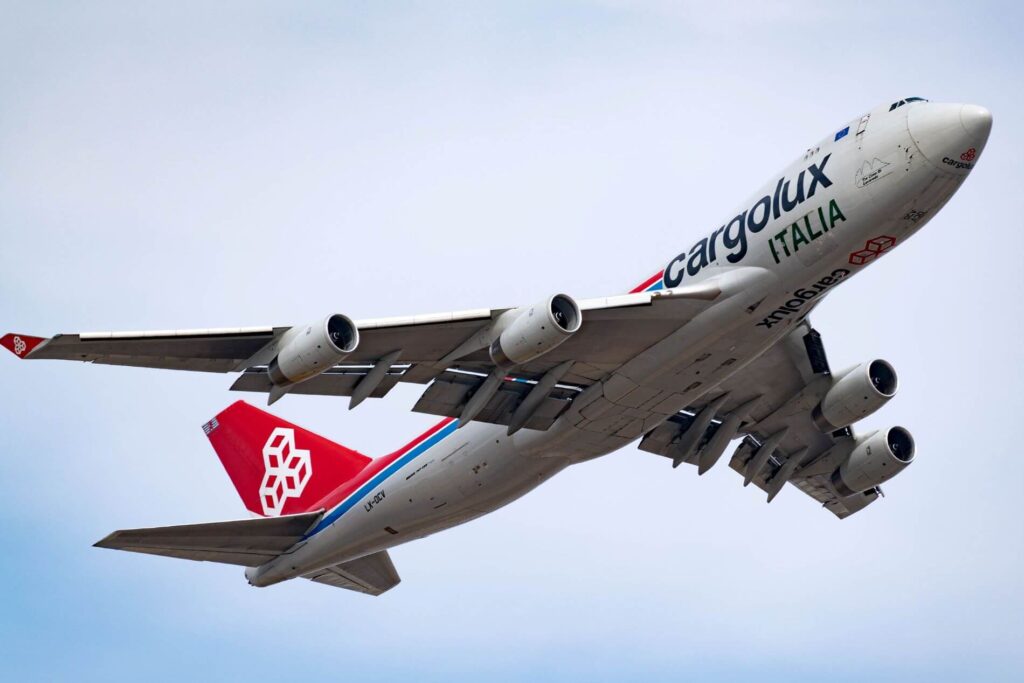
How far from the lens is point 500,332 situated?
3117cm

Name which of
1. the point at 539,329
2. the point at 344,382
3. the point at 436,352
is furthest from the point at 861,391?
the point at 344,382

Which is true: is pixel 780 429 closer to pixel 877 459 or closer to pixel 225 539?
pixel 877 459

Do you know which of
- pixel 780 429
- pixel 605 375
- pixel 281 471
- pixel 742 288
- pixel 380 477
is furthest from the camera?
pixel 281 471

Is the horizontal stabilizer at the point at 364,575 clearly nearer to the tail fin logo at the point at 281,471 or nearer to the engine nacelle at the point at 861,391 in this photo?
the tail fin logo at the point at 281,471

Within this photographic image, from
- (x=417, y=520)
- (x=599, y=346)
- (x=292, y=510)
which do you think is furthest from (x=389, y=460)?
(x=599, y=346)

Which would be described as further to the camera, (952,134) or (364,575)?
(364,575)

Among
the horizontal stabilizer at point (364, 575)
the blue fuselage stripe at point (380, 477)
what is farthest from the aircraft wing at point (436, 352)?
the horizontal stabilizer at point (364, 575)

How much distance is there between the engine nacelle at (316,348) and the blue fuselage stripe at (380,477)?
7185 millimetres

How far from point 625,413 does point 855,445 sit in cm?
966

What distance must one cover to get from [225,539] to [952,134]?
20649 mm

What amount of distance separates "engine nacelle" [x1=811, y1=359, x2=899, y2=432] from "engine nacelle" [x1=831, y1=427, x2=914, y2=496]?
3.53m

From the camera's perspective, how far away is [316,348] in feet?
95.9

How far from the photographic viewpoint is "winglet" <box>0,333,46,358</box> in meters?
27.3

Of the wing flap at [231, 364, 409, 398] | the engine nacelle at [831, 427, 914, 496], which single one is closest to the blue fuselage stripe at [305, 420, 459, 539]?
the wing flap at [231, 364, 409, 398]
